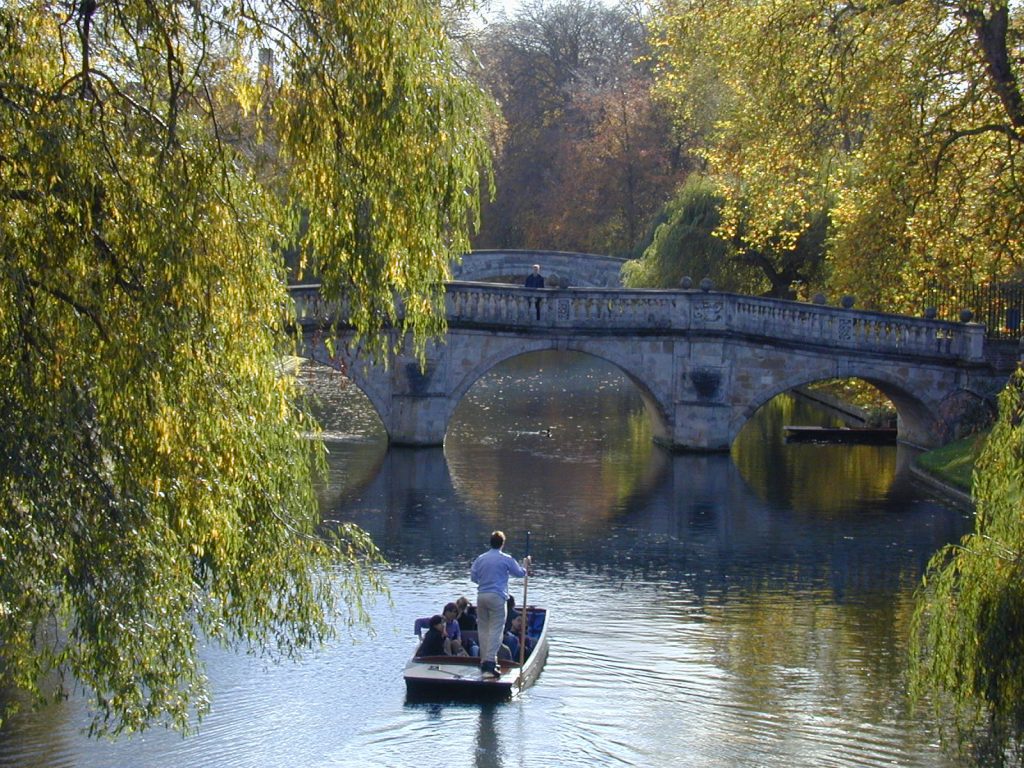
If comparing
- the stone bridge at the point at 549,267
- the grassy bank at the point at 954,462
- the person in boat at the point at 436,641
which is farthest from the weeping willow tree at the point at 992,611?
the stone bridge at the point at 549,267

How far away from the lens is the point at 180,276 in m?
7.61

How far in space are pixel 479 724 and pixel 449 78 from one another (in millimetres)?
5064

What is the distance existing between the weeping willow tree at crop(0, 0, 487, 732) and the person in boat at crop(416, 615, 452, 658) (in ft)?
11.0

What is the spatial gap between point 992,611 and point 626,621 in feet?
18.3

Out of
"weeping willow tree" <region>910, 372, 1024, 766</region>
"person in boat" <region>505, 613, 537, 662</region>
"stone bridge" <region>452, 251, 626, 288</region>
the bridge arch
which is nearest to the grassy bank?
the bridge arch

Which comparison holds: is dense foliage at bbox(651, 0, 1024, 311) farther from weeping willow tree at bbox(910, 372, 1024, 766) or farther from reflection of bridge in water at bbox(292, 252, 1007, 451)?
weeping willow tree at bbox(910, 372, 1024, 766)

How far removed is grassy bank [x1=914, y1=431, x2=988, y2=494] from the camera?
22.4m

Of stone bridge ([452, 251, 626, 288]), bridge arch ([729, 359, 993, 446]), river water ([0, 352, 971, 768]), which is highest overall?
stone bridge ([452, 251, 626, 288])

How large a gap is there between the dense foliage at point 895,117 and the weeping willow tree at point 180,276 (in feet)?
36.6

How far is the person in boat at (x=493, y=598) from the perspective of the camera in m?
12.4

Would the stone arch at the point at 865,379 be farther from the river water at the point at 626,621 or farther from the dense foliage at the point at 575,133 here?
the dense foliage at the point at 575,133

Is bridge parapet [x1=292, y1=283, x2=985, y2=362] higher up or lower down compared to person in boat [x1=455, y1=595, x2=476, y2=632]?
higher up

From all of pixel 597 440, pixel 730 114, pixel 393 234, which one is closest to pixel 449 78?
pixel 393 234

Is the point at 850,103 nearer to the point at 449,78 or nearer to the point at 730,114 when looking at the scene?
the point at 730,114
